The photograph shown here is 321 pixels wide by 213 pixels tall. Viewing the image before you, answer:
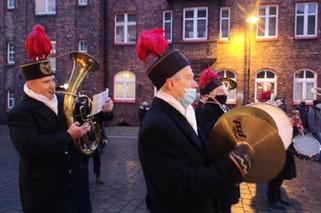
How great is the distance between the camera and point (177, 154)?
2391mm

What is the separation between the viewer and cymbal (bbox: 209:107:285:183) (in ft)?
7.61

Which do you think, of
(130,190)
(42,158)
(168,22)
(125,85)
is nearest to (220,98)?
(42,158)

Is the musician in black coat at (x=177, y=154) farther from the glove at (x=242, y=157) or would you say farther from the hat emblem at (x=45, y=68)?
the hat emblem at (x=45, y=68)

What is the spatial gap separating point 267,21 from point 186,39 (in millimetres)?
4424

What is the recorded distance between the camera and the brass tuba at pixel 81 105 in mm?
4070

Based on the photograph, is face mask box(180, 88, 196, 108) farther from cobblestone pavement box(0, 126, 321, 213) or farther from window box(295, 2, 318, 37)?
window box(295, 2, 318, 37)

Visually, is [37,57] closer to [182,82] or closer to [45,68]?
[45,68]

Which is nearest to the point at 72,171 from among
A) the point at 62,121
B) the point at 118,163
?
the point at 62,121

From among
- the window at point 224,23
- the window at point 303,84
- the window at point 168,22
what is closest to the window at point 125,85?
the window at point 168,22

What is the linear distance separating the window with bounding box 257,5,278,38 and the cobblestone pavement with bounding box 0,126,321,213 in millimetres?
10980

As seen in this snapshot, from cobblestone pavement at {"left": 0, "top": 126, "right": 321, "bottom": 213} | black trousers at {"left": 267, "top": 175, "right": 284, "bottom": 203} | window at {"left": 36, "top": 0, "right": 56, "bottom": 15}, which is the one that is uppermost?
window at {"left": 36, "top": 0, "right": 56, "bottom": 15}

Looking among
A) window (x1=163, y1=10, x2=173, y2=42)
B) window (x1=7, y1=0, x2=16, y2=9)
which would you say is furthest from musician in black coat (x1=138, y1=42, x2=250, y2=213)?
window (x1=7, y1=0, x2=16, y2=9)

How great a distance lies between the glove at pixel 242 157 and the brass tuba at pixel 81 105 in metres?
2.16

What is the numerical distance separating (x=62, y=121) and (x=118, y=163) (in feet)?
22.2
